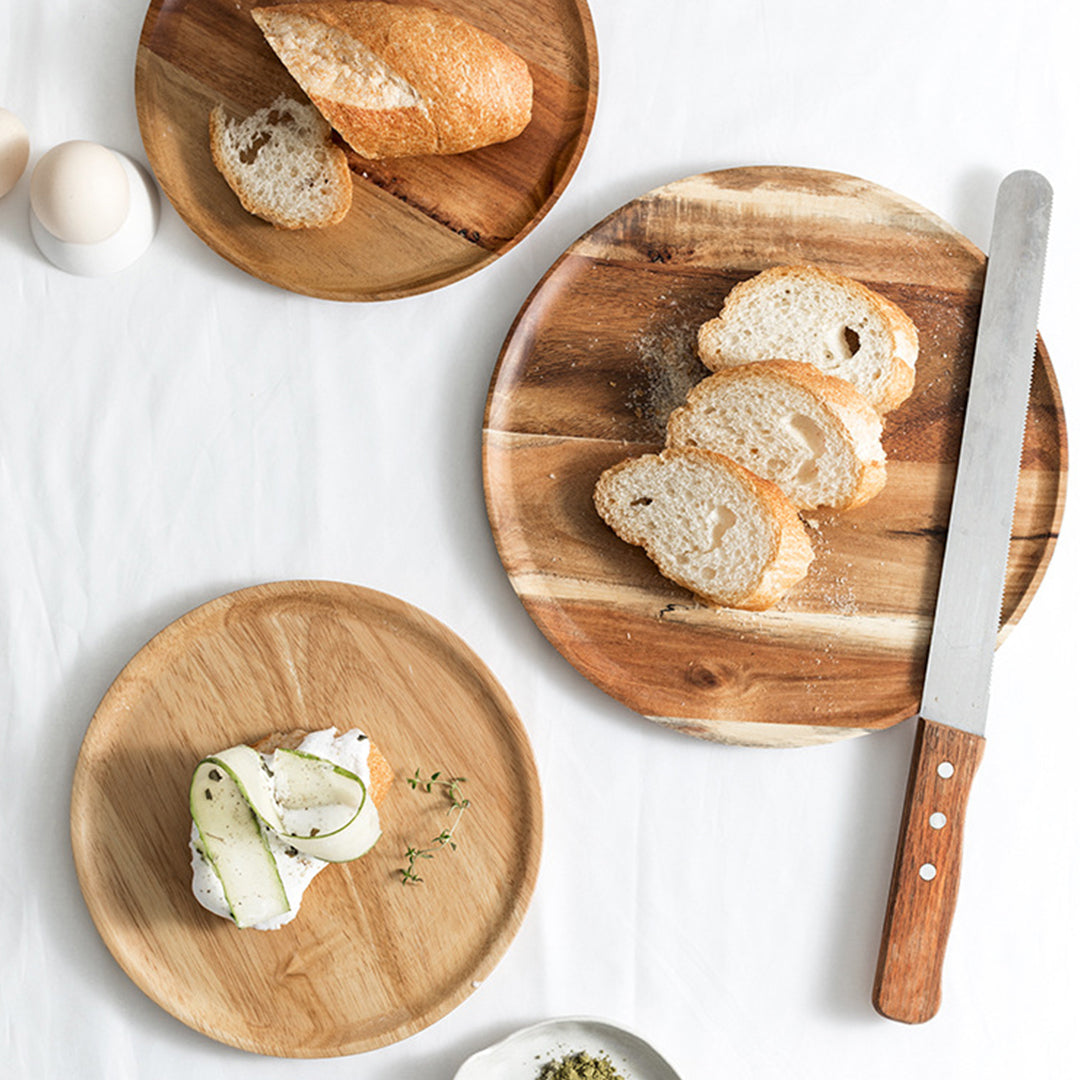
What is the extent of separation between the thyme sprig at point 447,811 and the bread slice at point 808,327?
634 millimetres

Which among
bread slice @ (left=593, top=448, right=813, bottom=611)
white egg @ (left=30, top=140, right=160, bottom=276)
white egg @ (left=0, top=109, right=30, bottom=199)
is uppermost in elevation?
white egg @ (left=0, top=109, right=30, bottom=199)

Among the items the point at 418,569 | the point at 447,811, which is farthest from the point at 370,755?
the point at 418,569

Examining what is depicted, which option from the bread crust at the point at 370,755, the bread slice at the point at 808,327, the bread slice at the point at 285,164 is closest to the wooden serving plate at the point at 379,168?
the bread slice at the point at 285,164

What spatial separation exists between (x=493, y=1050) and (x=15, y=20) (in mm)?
1482

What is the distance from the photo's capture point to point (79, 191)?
3.85 ft

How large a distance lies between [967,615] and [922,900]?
1.22 ft

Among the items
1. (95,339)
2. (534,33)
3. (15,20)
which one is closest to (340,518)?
(95,339)

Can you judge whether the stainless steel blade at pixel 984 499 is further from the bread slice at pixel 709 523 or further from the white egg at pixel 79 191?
the white egg at pixel 79 191

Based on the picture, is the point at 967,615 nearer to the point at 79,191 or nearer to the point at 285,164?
the point at 285,164

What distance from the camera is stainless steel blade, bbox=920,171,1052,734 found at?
124cm

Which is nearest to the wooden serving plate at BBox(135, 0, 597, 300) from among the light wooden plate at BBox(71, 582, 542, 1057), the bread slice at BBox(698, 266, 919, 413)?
the bread slice at BBox(698, 266, 919, 413)

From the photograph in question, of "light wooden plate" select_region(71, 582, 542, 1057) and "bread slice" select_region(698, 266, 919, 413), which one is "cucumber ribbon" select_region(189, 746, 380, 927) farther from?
"bread slice" select_region(698, 266, 919, 413)

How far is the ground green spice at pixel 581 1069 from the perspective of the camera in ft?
4.08

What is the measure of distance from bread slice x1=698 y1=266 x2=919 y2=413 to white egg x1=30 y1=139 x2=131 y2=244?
2.44ft
